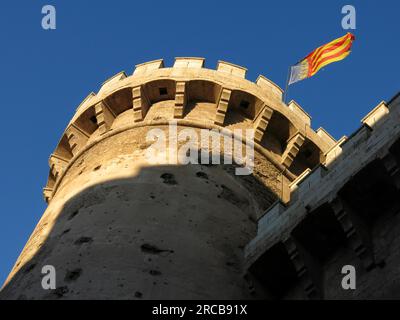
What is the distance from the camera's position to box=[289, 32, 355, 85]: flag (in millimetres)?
21984

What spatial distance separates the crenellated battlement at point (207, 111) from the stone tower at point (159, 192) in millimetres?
27

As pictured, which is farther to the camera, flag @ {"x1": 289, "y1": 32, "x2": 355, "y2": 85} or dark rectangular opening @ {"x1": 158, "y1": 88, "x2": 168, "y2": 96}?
flag @ {"x1": 289, "y1": 32, "x2": 355, "y2": 85}

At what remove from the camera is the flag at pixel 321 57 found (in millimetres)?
21984

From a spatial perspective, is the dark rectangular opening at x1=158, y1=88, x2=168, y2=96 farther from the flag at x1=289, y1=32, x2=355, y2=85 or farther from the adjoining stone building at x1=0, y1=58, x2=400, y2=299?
the flag at x1=289, y1=32, x2=355, y2=85

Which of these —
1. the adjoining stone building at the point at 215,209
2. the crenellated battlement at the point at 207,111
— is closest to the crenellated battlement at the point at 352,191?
the adjoining stone building at the point at 215,209

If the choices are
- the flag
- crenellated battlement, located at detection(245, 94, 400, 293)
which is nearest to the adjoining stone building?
crenellated battlement, located at detection(245, 94, 400, 293)

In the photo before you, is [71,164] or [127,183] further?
[71,164]

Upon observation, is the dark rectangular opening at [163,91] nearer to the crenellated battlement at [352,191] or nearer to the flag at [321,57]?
the flag at [321,57]

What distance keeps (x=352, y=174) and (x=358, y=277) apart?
169 cm

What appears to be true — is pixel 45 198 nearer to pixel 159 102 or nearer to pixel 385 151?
pixel 159 102

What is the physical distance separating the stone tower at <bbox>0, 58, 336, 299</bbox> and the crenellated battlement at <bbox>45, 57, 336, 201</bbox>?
27mm

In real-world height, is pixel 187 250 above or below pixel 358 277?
above

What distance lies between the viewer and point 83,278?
47.8ft
